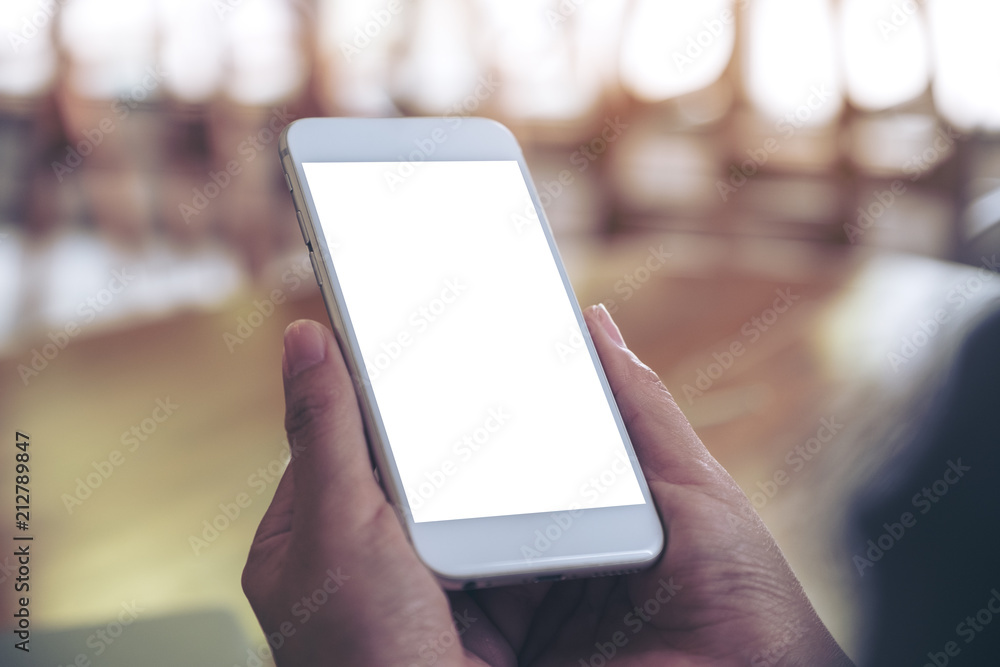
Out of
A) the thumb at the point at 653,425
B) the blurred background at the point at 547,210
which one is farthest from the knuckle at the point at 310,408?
the blurred background at the point at 547,210

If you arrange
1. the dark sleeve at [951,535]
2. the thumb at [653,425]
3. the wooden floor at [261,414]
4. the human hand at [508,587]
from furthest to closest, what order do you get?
the wooden floor at [261,414] → the dark sleeve at [951,535] → the thumb at [653,425] → the human hand at [508,587]

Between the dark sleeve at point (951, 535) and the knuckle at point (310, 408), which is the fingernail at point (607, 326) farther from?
the dark sleeve at point (951, 535)

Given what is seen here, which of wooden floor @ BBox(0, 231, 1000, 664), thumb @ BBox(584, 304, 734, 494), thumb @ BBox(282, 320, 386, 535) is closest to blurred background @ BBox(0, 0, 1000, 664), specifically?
wooden floor @ BBox(0, 231, 1000, 664)

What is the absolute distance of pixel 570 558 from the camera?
1.66ft

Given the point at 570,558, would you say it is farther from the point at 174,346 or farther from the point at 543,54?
the point at 543,54

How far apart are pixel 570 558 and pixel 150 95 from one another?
80.2 inches

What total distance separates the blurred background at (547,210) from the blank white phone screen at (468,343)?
17.6 inches

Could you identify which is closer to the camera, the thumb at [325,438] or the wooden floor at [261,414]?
the thumb at [325,438]

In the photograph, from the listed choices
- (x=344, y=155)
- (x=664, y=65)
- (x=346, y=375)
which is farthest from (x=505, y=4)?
(x=346, y=375)

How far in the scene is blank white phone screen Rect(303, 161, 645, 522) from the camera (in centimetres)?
53

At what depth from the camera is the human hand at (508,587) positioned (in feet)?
1.51

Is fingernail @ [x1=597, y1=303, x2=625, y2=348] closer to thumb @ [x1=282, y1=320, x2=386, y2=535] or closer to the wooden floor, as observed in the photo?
thumb @ [x1=282, y1=320, x2=386, y2=535]

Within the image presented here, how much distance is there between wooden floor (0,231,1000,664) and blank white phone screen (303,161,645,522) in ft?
1.59

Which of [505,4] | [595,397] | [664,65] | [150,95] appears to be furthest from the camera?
[664,65]
